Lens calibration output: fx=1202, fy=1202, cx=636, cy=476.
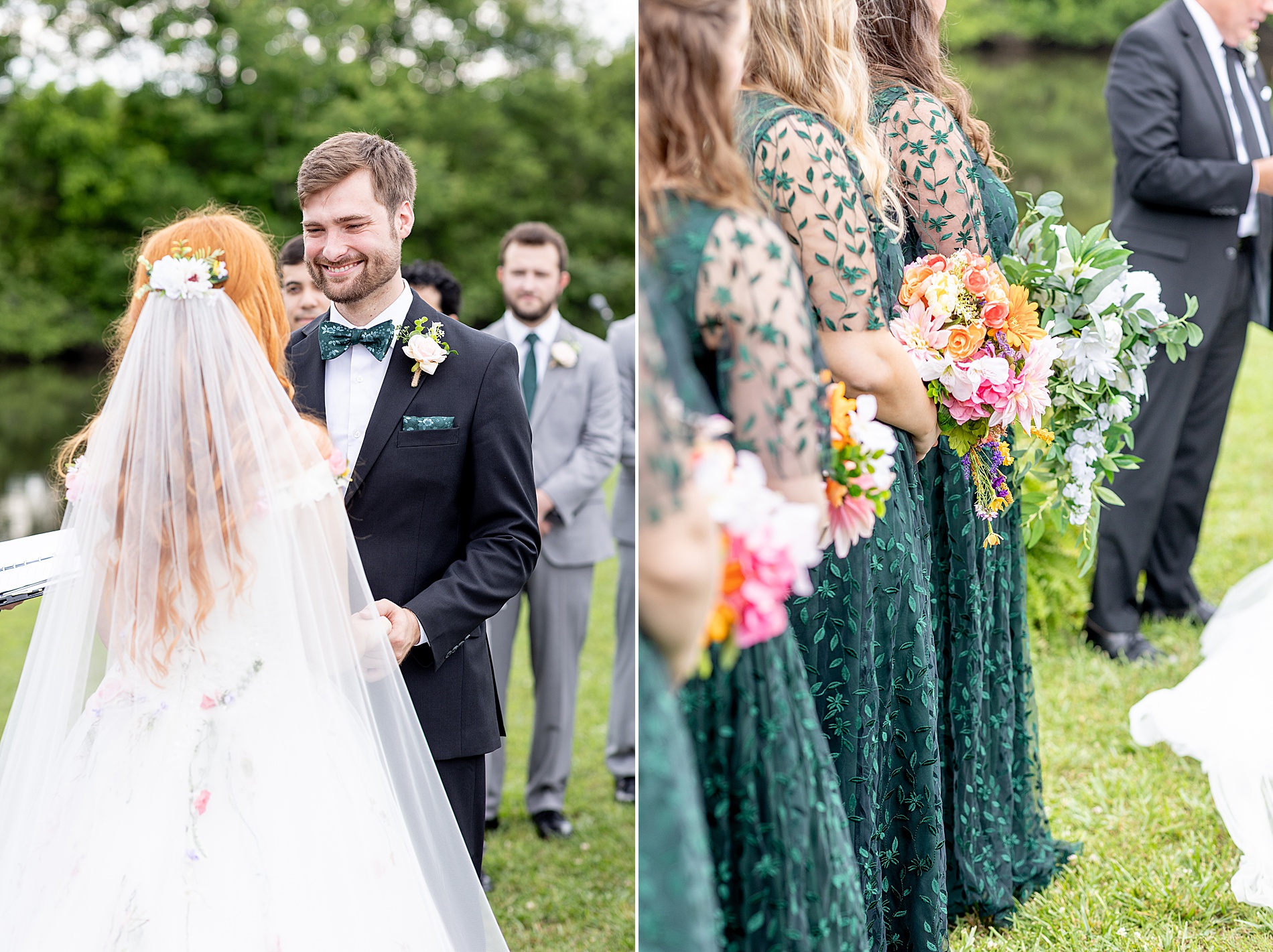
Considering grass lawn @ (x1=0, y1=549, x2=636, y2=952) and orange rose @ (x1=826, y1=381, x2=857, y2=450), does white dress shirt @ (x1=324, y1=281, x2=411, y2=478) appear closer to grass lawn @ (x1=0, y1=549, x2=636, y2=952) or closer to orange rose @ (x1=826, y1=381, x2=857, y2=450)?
orange rose @ (x1=826, y1=381, x2=857, y2=450)

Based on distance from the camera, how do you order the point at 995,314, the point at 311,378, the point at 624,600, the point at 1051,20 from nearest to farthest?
1. the point at 311,378
2. the point at 995,314
3. the point at 624,600
4. the point at 1051,20

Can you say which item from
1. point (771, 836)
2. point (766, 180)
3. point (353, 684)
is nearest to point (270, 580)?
point (353, 684)

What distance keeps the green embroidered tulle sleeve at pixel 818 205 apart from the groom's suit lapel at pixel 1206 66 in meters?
3.64

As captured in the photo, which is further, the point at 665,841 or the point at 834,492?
the point at 834,492

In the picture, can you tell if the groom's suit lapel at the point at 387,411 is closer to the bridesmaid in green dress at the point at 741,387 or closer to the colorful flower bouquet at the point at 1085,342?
the bridesmaid in green dress at the point at 741,387

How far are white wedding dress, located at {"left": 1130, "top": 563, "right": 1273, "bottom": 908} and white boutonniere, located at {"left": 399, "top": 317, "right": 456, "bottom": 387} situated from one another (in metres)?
2.60

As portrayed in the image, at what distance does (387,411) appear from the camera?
2.72 m

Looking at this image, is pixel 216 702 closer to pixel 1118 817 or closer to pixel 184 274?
pixel 184 274

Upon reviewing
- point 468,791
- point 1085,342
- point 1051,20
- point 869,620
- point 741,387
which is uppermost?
point 1051,20

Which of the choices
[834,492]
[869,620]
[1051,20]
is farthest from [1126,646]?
[1051,20]

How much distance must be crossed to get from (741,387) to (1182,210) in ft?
13.8

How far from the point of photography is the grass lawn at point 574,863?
12.8ft

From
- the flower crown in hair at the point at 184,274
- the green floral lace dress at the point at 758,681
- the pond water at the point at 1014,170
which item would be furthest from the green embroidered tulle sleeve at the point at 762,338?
the pond water at the point at 1014,170

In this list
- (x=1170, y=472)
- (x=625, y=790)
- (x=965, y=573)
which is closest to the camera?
(x=965, y=573)
